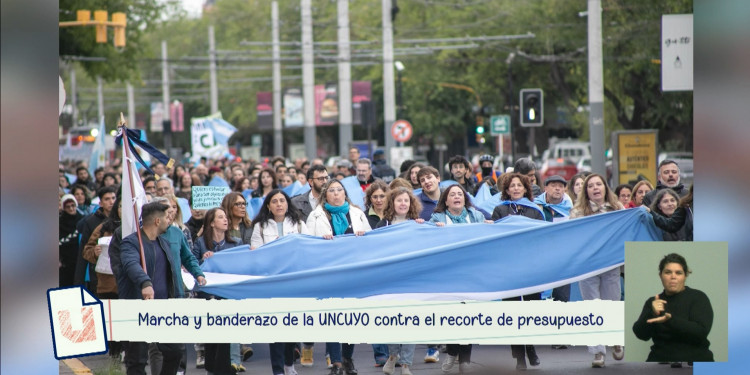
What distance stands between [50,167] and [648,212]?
213 inches

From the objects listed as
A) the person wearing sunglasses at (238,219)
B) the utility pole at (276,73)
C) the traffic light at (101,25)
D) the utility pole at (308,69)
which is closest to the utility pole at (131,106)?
the utility pole at (276,73)

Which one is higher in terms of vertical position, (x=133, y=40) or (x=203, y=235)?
(x=133, y=40)

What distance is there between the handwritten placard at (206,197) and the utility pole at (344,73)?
2442 centimetres

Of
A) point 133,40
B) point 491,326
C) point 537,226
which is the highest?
point 133,40

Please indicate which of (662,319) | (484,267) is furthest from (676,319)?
(484,267)

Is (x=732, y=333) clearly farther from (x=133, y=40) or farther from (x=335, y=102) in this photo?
(x=335, y=102)

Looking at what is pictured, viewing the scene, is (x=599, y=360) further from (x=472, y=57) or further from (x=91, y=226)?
(x=472, y=57)

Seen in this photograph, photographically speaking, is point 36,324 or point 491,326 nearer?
point 36,324

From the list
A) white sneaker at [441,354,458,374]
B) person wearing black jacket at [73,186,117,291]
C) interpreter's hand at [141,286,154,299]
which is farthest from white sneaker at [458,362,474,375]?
person wearing black jacket at [73,186,117,291]

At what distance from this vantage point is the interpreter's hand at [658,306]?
349 inches

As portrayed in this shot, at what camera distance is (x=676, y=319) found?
8797 millimetres

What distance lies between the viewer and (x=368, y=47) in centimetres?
6956

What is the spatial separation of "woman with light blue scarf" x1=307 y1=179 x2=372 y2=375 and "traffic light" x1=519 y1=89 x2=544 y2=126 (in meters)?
14.5

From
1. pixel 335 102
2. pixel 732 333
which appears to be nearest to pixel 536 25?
pixel 335 102
